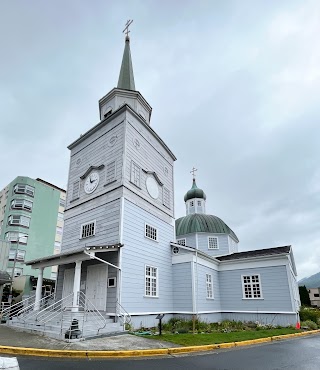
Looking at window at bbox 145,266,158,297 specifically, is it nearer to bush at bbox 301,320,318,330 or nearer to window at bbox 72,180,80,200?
window at bbox 72,180,80,200

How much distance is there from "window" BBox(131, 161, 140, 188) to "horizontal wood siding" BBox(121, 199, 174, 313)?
165cm

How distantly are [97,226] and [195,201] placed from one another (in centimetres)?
2225

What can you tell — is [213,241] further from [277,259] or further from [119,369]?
[119,369]

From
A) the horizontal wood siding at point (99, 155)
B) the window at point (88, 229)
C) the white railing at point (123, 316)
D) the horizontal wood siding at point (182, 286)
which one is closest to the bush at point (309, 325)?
the horizontal wood siding at point (182, 286)

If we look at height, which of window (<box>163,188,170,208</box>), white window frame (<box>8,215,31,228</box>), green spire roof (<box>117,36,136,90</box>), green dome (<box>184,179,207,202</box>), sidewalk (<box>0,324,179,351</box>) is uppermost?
green spire roof (<box>117,36,136,90</box>)

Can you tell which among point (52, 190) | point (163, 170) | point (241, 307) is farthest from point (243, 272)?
point (52, 190)

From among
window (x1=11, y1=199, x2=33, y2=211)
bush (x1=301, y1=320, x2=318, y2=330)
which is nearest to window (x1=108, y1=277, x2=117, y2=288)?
bush (x1=301, y1=320, x2=318, y2=330)

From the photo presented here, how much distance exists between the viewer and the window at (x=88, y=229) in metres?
16.8

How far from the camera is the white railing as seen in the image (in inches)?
522

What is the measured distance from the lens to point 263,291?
19109mm

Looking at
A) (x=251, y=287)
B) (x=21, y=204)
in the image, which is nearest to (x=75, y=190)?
(x=251, y=287)

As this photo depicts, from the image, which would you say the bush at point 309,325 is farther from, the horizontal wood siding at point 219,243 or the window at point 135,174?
the horizontal wood siding at point 219,243

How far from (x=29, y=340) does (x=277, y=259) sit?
50.9ft

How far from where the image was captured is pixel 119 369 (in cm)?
677
